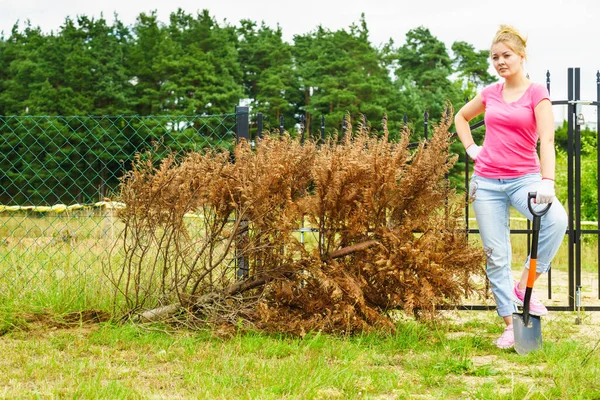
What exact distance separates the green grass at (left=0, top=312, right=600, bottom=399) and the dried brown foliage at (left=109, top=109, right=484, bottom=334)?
249 mm

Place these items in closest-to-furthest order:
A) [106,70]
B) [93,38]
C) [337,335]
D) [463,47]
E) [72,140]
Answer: [337,335] → [72,140] → [106,70] → [93,38] → [463,47]

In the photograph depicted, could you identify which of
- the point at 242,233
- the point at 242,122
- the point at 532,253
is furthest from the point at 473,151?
the point at 242,122

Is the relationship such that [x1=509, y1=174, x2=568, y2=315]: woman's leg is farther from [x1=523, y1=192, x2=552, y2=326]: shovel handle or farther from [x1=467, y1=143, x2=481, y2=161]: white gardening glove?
[x1=467, y1=143, x2=481, y2=161]: white gardening glove

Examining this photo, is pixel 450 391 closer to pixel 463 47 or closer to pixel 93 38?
pixel 93 38

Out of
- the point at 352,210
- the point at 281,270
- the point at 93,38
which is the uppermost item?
the point at 93,38

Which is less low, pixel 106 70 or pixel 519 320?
pixel 106 70

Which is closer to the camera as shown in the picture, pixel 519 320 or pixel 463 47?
pixel 519 320

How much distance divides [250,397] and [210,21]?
42075 mm

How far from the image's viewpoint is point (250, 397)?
3.16 m

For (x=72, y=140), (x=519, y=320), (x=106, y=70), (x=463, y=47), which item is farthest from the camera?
(x=463, y=47)

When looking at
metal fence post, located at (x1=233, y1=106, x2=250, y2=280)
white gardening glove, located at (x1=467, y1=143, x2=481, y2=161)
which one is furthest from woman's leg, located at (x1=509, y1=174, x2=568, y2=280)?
metal fence post, located at (x1=233, y1=106, x2=250, y2=280)

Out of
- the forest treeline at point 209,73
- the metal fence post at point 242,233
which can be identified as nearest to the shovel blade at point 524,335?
the metal fence post at point 242,233

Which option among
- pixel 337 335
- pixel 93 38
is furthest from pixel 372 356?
pixel 93 38

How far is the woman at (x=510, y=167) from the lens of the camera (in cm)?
408
